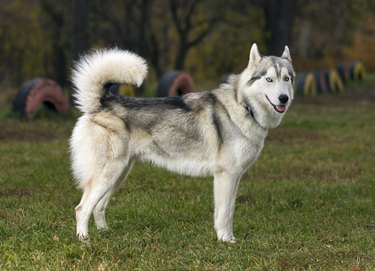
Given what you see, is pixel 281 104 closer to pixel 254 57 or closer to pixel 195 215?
pixel 254 57

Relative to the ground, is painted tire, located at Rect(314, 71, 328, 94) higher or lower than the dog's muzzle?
lower

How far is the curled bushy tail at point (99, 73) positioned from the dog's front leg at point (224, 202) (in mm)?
1214

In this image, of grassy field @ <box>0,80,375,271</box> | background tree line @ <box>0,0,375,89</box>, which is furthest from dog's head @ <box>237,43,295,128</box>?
background tree line @ <box>0,0,375,89</box>

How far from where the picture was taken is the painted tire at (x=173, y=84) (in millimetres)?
16953

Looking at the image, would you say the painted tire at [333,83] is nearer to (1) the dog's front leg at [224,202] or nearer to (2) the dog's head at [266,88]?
(2) the dog's head at [266,88]

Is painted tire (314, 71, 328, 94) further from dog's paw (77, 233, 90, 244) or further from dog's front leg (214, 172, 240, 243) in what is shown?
dog's paw (77, 233, 90, 244)

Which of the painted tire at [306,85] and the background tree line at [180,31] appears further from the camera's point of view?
the background tree line at [180,31]

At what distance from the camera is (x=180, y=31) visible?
2762 cm

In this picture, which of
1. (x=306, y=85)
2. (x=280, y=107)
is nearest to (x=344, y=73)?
(x=306, y=85)

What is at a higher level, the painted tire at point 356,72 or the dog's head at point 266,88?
the dog's head at point 266,88

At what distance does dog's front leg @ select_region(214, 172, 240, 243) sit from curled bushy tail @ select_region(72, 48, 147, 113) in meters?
1.21

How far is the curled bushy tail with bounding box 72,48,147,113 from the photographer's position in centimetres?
712

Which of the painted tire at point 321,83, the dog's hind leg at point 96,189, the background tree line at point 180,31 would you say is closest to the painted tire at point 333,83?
the painted tire at point 321,83

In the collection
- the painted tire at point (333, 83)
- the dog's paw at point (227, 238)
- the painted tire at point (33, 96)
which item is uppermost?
the dog's paw at point (227, 238)
